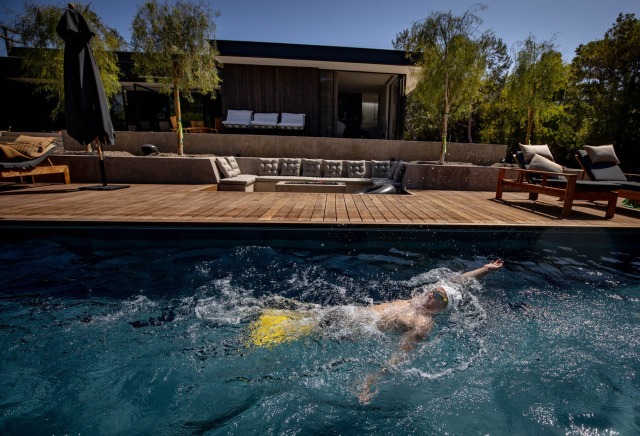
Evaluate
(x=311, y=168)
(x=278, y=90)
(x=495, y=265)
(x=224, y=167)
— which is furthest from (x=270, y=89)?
(x=495, y=265)

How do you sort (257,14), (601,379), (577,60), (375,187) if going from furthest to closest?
(577,60), (257,14), (375,187), (601,379)

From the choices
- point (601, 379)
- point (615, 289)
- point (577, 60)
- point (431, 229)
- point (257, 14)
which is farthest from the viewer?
point (577, 60)

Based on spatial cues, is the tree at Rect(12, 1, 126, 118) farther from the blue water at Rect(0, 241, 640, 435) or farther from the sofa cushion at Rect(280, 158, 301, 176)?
the blue water at Rect(0, 241, 640, 435)

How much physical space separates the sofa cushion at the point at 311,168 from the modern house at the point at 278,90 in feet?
14.2

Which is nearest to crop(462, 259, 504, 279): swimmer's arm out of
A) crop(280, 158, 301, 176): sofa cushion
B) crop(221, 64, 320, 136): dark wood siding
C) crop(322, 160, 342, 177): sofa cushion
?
crop(322, 160, 342, 177): sofa cushion

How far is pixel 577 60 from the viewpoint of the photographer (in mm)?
16281

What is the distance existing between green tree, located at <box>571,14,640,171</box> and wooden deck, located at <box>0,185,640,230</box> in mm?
9181

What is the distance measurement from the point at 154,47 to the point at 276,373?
875 centimetres

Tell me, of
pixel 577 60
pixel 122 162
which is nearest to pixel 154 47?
pixel 122 162

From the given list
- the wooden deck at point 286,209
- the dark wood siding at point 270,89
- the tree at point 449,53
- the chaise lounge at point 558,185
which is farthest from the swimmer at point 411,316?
the dark wood siding at point 270,89

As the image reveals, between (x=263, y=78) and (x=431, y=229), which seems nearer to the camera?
(x=431, y=229)

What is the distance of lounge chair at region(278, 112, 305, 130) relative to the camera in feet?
38.9

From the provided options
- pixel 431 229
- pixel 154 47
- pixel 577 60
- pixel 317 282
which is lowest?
pixel 317 282

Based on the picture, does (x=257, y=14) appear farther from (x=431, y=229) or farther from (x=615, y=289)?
(x=615, y=289)
